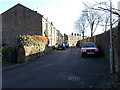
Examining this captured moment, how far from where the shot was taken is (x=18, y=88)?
5.66 meters

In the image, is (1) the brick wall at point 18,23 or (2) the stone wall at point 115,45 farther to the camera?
(1) the brick wall at point 18,23

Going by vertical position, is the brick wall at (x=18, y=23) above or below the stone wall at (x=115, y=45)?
above

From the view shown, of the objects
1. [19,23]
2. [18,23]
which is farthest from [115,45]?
[18,23]

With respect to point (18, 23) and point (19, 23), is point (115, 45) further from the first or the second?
point (18, 23)

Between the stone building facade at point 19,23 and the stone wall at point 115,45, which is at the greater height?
the stone building facade at point 19,23

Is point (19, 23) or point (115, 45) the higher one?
point (19, 23)

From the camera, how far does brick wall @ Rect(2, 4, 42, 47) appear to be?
32562 mm

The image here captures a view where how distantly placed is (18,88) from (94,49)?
11.4m

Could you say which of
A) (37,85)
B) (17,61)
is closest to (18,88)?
(37,85)

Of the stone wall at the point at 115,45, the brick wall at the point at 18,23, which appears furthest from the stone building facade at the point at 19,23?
the stone wall at the point at 115,45

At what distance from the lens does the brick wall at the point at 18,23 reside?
32.6 metres

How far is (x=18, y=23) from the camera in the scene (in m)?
33.4

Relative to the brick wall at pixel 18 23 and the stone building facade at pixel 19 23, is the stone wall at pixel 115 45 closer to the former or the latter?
the stone building facade at pixel 19 23

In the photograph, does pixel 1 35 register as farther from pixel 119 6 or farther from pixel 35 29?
pixel 119 6
